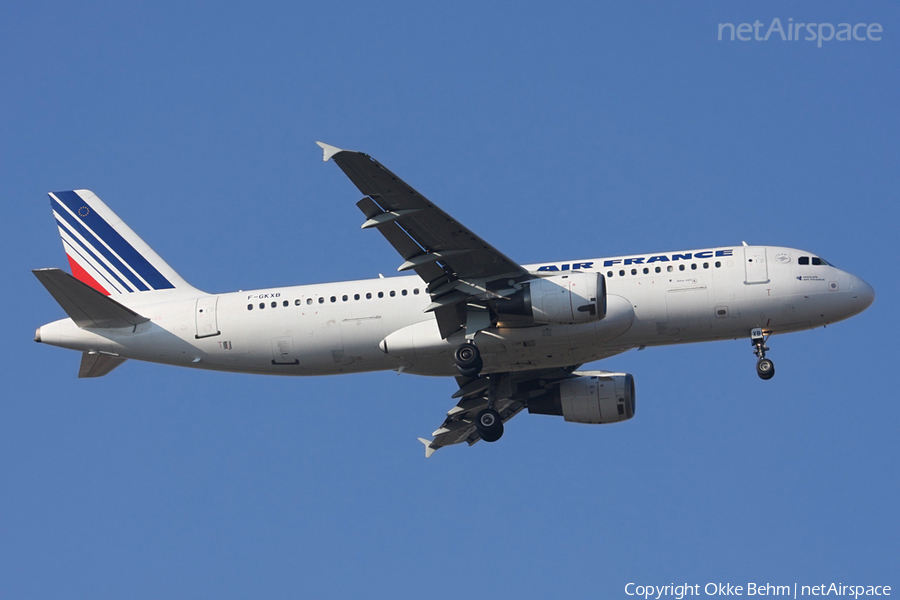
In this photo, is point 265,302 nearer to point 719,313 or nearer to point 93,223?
point 93,223

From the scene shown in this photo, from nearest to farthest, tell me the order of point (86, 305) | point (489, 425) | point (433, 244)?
1. point (433, 244)
2. point (86, 305)
3. point (489, 425)

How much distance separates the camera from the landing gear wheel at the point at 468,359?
37219 mm

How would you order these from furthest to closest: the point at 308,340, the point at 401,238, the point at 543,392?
the point at 543,392 → the point at 308,340 → the point at 401,238

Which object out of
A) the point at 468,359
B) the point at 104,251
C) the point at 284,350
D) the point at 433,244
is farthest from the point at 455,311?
the point at 104,251

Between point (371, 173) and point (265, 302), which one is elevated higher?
point (371, 173)

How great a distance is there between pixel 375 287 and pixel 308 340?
3.09m

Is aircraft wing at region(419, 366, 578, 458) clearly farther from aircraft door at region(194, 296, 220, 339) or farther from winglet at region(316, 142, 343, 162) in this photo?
→ winglet at region(316, 142, 343, 162)

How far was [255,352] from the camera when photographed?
3950 centimetres

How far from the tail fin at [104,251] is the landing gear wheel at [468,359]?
1199 centimetres

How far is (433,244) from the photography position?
35750 mm

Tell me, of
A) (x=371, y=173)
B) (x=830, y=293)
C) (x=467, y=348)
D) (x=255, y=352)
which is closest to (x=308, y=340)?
(x=255, y=352)

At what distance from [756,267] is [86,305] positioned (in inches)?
945

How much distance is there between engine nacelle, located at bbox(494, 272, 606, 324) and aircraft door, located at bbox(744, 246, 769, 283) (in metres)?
5.25

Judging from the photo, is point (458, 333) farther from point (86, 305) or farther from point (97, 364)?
point (97, 364)
